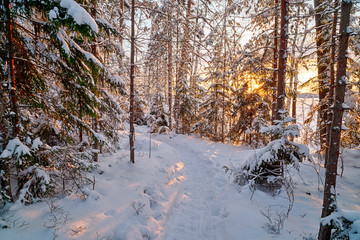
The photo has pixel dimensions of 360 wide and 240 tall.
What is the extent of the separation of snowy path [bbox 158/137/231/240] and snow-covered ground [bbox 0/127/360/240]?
3 centimetres

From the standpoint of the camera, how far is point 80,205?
4711 mm

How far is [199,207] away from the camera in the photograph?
19.6 ft

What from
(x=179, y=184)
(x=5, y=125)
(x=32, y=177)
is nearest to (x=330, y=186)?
(x=179, y=184)

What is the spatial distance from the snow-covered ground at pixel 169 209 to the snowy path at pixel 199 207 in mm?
27

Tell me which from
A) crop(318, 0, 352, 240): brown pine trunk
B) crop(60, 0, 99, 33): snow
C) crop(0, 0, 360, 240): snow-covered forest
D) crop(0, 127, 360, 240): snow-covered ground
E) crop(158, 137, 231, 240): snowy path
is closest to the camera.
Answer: crop(318, 0, 352, 240): brown pine trunk

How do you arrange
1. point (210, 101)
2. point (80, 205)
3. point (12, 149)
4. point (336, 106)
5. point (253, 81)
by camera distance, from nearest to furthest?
point (336, 106), point (12, 149), point (80, 205), point (253, 81), point (210, 101)

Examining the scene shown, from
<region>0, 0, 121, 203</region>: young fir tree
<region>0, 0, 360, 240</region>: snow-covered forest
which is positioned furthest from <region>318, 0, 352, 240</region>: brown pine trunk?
<region>0, 0, 121, 203</region>: young fir tree

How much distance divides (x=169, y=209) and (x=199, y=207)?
3.44 ft

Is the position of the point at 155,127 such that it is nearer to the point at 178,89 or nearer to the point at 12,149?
the point at 178,89

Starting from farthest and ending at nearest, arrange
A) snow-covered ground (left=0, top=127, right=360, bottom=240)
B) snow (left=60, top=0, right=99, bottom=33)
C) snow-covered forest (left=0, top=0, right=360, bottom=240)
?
1. snow-covered ground (left=0, top=127, right=360, bottom=240)
2. snow-covered forest (left=0, top=0, right=360, bottom=240)
3. snow (left=60, top=0, right=99, bottom=33)

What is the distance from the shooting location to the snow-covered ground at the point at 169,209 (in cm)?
393

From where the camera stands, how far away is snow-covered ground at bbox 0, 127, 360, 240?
393 cm

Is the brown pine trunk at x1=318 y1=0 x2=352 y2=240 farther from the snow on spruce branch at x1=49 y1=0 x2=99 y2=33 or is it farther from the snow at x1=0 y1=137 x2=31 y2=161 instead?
the snow at x1=0 y1=137 x2=31 y2=161

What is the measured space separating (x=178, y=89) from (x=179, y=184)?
12.8 m
